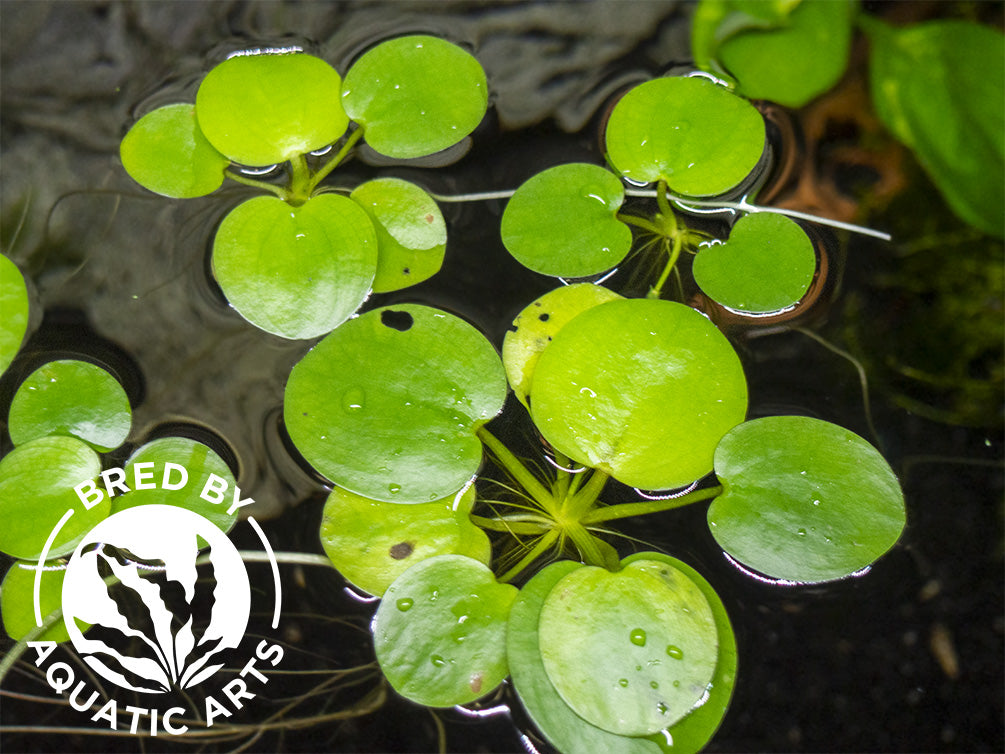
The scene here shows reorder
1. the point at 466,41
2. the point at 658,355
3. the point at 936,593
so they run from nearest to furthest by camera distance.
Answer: the point at 658,355 < the point at 936,593 < the point at 466,41

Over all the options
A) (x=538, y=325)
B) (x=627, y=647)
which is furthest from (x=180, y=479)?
(x=627, y=647)

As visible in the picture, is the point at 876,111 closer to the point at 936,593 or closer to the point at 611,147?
the point at 611,147

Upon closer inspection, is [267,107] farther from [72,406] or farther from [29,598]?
[29,598]

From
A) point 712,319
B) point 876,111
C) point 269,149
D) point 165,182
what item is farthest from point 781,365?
point 165,182

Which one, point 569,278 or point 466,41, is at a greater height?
point 466,41

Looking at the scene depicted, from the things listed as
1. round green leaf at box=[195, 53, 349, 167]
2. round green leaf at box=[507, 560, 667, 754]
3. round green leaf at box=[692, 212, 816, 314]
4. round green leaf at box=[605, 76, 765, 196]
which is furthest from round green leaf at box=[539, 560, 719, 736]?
round green leaf at box=[195, 53, 349, 167]

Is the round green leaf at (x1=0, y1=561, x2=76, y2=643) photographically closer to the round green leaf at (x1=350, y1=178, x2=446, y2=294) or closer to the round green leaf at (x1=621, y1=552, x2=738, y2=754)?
the round green leaf at (x1=350, y1=178, x2=446, y2=294)

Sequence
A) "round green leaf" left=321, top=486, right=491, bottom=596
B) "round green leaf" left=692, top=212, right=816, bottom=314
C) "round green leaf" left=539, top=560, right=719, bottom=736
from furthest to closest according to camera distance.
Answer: "round green leaf" left=692, top=212, right=816, bottom=314, "round green leaf" left=321, top=486, right=491, bottom=596, "round green leaf" left=539, top=560, right=719, bottom=736

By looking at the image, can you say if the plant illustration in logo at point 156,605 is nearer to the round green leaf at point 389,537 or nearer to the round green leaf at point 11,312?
the round green leaf at point 389,537
